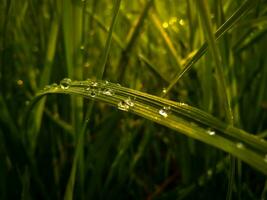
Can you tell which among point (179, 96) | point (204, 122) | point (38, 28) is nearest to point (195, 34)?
point (179, 96)

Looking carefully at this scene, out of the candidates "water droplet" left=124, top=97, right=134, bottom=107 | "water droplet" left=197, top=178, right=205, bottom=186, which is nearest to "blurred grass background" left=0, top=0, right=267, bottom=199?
"water droplet" left=197, top=178, right=205, bottom=186

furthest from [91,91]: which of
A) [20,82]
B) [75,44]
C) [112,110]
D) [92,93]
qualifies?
[20,82]

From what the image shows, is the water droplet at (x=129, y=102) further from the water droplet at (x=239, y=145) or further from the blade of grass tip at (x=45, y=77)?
the blade of grass tip at (x=45, y=77)

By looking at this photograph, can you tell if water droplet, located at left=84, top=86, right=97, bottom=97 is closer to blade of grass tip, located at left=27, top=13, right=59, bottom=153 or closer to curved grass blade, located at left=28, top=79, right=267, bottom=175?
curved grass blade, located at left=28, top=79, right=267, bottom=175

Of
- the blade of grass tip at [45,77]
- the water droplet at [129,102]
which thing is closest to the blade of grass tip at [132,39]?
the blade of grass tip at [45,77]

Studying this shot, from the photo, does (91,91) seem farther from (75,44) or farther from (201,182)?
(201,182)
